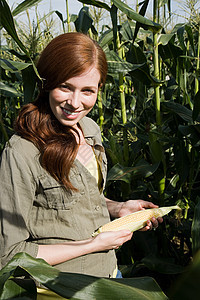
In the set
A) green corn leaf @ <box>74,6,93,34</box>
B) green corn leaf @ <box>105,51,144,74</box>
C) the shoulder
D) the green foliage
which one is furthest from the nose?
green corn leaf @ <box>74,6,93,34</box>

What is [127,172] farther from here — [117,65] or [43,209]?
Answer: [43,209]

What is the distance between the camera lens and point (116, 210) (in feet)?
5.22

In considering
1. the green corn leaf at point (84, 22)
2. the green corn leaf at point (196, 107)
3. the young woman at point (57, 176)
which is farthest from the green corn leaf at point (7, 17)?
the green corn leaf at point (84, 22)

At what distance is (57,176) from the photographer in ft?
4.05

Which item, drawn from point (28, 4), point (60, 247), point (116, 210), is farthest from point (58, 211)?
point (28, 4)

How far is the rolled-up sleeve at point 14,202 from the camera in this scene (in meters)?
1.11

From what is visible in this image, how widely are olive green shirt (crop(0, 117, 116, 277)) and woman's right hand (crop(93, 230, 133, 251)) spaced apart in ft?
0.28

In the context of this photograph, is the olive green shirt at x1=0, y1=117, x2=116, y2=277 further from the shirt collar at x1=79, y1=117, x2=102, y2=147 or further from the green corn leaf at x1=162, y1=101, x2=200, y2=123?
the green corn leaf at x1=162, y1=101, x2=200, y2=123

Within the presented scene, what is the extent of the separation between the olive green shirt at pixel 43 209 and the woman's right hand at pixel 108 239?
0.08 m

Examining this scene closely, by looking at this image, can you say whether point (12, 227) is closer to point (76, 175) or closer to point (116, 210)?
point (76, 175)

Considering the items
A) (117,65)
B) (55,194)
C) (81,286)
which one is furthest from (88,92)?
(81,286)

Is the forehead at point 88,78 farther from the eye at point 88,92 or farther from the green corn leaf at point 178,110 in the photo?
the green corn leaf at point 178,110

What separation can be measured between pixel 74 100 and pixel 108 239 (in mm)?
514

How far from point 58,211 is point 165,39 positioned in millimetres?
1183
